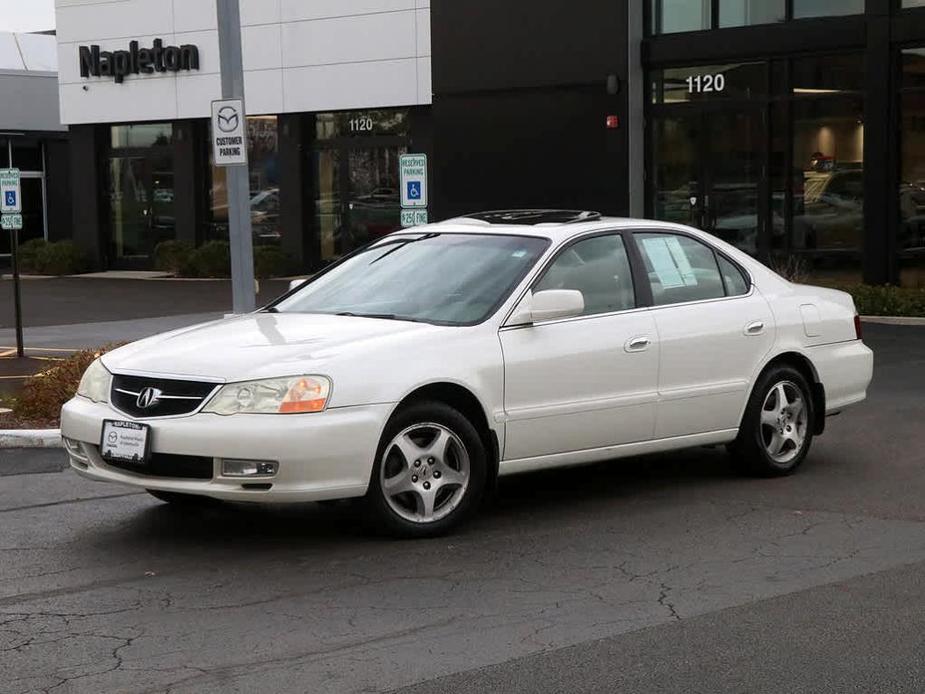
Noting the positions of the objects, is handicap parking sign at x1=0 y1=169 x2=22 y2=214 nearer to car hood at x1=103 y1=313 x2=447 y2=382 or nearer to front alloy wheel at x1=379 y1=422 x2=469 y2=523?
car hood at x1=103 y1=313 x2=447 y2=382

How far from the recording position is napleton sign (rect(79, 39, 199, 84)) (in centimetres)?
3291

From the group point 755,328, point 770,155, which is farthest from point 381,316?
point 770,155

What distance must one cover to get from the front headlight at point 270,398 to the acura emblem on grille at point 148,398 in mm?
297

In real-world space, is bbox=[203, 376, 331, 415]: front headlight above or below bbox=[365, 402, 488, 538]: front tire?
above

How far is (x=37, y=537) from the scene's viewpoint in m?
7.88

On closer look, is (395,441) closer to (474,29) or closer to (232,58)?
(232,58)

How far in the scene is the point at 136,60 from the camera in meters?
33.9

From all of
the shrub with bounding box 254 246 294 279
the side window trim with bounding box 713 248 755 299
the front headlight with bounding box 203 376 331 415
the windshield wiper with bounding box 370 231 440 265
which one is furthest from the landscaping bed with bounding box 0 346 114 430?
the shrub with bounding box 254 246 294 279

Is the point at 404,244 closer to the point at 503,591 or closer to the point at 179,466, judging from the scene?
the point at 179,466

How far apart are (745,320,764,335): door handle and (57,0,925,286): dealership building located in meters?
14.7

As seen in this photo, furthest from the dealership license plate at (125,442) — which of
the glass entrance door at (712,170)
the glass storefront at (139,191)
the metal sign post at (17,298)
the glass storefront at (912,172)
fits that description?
the glass storefront at (139,191)

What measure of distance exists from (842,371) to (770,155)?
15.6 meters

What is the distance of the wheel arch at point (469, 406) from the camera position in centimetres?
762

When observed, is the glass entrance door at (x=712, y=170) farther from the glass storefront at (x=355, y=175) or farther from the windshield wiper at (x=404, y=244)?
the windshield wiper at (x=404, y=244)
